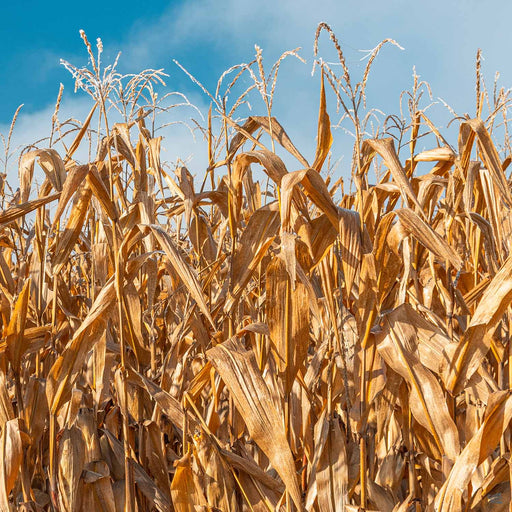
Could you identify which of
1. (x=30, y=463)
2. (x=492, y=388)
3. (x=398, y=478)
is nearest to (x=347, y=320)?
(x=492, y=388)

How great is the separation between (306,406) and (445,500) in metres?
0.52

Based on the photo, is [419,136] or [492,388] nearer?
[492,388]

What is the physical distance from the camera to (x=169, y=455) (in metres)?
2.35

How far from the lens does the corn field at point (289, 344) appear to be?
149cm

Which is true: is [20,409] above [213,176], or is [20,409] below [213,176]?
below

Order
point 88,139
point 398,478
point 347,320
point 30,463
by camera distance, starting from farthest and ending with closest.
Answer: point 88,139 → point 30,463 → point 398,478 → point 347,320

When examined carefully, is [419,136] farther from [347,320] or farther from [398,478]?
[398,478]

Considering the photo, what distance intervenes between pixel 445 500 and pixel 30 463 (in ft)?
4.76

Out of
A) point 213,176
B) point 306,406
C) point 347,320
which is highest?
point 213,176

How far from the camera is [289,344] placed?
1520mm

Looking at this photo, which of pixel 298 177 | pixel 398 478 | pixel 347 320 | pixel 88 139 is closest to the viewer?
pixel 298 177

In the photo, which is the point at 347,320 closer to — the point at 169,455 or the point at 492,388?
the point at 492,388

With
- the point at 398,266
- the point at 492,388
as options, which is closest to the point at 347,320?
the point at 398,266

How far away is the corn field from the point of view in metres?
1.49
